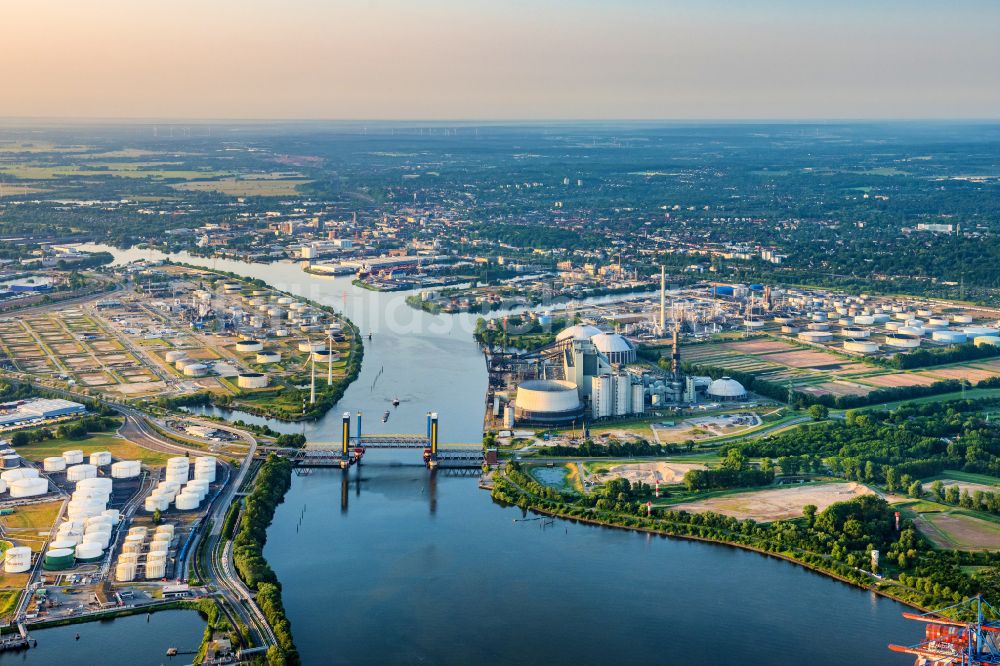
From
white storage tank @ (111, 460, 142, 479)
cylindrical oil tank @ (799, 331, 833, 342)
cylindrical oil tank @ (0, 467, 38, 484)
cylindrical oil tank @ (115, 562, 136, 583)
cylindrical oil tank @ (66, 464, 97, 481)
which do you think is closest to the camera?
cylindrical oil tank @ (115, 562, 136, 583)

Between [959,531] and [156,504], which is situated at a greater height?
[156,504]

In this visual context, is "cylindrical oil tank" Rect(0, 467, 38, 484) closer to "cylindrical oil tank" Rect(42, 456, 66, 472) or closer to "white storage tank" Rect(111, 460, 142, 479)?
"cylindrical oil tank" Rect(42, 456, 66, 472)

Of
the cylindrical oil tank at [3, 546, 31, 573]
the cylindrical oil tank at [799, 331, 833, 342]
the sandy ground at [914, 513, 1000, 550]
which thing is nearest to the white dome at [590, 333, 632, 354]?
the cylindrical oil tank at [799, 331, 833, 342]

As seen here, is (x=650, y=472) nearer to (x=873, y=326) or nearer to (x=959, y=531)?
(x=959, y=531)

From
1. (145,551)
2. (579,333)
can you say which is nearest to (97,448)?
(145,551)

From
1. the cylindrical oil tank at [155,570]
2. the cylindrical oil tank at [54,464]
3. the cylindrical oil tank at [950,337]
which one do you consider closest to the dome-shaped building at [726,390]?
the cylindrical oil tank at [950,337]

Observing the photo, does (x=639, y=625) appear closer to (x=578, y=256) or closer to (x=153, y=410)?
(x=153, y=410)

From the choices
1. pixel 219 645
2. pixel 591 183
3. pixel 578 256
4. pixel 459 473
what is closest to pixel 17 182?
pixel 591 183
